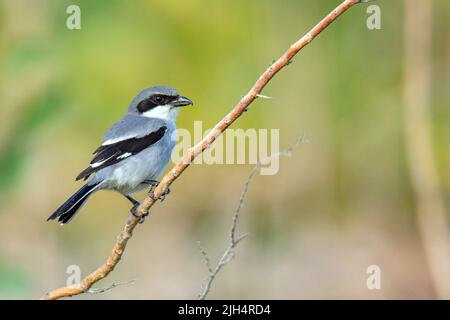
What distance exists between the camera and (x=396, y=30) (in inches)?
297

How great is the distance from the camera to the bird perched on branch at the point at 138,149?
4.41 m

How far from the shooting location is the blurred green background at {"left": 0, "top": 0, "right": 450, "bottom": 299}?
7.38 metres

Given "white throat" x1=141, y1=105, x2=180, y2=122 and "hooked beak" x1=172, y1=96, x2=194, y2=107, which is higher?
"hooked beak" x1=172, y1=96, x2=194, y2=107

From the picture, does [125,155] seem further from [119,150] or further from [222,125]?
[222,125]

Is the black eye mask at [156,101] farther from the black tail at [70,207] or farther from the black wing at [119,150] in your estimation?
the black tail at [70,207]

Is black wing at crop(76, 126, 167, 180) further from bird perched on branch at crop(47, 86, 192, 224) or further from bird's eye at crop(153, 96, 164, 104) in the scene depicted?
bird's eye at crop(153, 96, 164, 104)

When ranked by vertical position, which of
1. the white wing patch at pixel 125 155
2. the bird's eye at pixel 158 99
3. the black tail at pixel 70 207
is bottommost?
the black tail at pixel 70 207

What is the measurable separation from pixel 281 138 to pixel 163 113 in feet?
10.3

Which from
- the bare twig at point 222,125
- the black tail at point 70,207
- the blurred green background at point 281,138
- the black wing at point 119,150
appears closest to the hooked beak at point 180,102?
the black wing at point 119,150

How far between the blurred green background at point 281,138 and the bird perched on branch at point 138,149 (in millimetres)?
2428

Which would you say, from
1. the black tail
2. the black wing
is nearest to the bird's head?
the black wing

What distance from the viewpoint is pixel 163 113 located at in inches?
191

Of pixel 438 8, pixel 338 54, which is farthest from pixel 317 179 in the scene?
pixel 438 8
